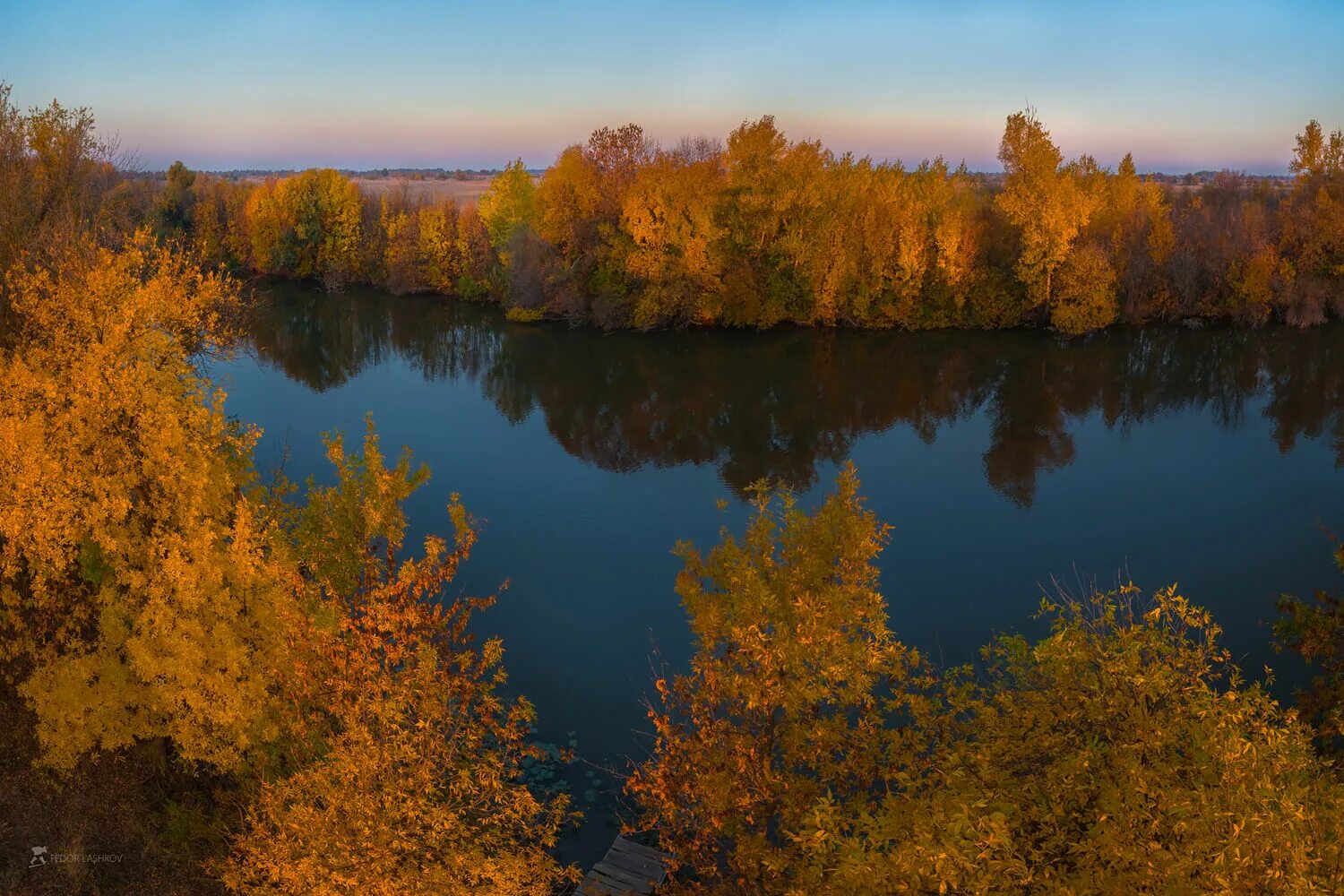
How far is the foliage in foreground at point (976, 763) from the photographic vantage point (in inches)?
304

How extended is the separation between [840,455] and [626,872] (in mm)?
25374

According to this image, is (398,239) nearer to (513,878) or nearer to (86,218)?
(86,218)

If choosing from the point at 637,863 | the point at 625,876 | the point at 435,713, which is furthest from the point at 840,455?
the point at 435,713

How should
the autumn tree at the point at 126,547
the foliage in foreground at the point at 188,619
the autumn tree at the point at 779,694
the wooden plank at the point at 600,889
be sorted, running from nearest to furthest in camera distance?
the autumn tree at the point at 779,694, the foliage in foreground at the point at 188,619, the wooden plank at the point at 600,889, the autumn tree at the point at 126,547

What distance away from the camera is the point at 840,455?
124ft

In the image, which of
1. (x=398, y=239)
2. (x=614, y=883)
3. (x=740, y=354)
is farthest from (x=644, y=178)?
(x=614, y=883)

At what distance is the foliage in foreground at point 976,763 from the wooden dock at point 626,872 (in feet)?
2.03

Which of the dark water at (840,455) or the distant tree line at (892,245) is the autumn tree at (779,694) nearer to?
the dark water at (840,455)

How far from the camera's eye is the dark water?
81.6 feet

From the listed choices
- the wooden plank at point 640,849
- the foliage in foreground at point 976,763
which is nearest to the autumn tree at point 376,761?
the wooden plank at point 640,849

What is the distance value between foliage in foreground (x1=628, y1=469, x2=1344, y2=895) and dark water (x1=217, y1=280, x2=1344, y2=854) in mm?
6911

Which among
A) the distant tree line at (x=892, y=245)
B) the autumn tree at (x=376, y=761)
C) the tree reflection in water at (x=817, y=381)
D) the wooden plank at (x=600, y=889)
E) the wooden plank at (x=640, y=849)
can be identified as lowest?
the wooden plank at (x=600, y=889)

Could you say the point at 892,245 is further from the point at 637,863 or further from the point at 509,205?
the point at 637,863

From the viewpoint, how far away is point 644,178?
6031cm
